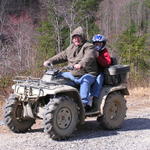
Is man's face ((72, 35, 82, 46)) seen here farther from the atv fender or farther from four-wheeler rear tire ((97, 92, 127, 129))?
four-wheeler rear tire ((97, 92, 127, 129))

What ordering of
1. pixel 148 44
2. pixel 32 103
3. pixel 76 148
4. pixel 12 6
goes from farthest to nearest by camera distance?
pixel 12 6, pixel 148 44, pixel 32 103, pixel 76 148

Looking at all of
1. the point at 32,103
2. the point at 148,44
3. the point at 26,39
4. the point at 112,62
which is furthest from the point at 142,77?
the point at 148,44

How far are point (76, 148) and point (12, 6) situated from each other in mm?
40697

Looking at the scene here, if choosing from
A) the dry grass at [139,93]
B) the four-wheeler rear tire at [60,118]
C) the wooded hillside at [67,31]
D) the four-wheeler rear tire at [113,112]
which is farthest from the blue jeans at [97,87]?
the wooded hillside at [67,31]

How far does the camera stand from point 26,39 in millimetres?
27047

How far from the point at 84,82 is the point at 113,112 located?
1.02 m

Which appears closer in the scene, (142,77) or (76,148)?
(76,148)

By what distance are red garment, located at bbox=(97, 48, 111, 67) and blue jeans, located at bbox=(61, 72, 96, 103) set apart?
442 mm

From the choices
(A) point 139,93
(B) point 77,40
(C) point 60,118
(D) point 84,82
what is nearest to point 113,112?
(D) point 84,82

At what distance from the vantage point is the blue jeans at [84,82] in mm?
8156

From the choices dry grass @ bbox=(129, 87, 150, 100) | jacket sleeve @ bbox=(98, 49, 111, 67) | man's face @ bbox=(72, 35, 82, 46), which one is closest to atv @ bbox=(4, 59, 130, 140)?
jacket sleeve @ bbox=(98, 49, 111, 67)

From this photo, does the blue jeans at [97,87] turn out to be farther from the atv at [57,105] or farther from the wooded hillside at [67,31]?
the wooded hillside at [67,31]

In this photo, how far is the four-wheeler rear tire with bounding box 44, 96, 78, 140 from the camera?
7518 mm

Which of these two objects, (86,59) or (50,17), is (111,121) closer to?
(86,59)
